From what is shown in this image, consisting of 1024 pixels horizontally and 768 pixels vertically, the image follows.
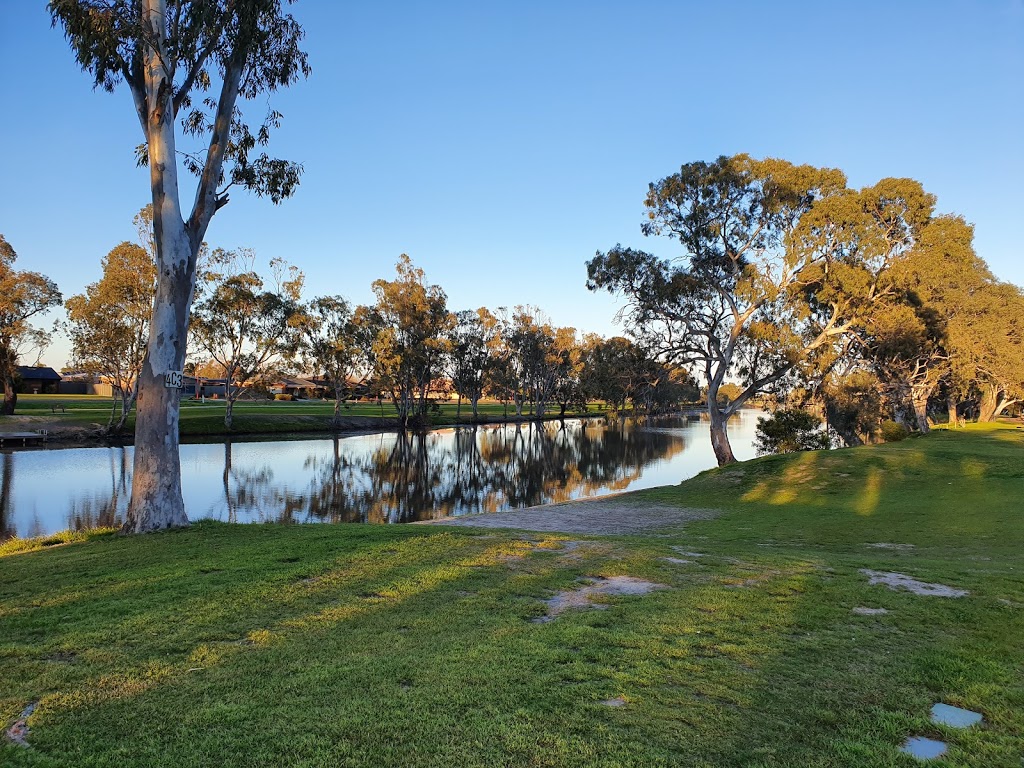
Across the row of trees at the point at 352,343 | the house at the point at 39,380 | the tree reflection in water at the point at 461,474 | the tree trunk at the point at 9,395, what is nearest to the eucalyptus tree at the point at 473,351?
the row of trees at the point at 352,343

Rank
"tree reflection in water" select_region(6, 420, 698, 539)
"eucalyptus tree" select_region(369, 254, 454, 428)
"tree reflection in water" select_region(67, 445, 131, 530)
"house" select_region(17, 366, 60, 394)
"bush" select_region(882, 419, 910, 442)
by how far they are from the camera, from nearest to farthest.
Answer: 1. "tree reflection in water" select_region(67, 445, 131, 530)
2. "tree reflection in water" select_region(6, 420, 698, 539)
3. "bush" select_region(882, 419, 910, 442)
4. "eucalyptus tree" select_region(369, 254, 454, 428)
5. "house" select_region(17, 366, 60, 394)

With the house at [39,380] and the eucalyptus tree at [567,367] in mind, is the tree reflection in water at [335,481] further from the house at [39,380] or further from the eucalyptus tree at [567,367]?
the house at [39,380]

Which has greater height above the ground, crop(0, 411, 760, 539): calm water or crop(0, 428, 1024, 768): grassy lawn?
crop(0, 428, 1024, 768): grassy lawn

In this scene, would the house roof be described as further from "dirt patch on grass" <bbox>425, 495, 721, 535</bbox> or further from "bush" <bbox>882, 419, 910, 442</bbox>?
"bush" <bbox>882, 419, 910, 442</bbox>

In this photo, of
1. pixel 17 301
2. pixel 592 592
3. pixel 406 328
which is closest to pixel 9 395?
pixel 17 301

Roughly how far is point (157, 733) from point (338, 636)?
155cm

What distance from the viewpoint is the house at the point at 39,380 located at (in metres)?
78.5

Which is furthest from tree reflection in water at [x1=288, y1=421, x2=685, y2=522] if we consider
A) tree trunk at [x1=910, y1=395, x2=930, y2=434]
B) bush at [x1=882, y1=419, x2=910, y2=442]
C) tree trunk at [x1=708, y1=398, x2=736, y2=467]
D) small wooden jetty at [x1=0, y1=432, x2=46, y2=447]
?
small wooden jetty at [x1=0, y1=432, x2=46, y2=447]

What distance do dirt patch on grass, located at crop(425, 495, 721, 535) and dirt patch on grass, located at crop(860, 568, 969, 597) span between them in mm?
5593

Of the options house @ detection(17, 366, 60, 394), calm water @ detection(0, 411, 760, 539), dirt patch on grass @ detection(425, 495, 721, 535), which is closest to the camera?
dirt patch on grass @ detection(425, 495, 721, 535)

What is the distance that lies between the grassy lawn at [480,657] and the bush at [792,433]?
2464 centimetres

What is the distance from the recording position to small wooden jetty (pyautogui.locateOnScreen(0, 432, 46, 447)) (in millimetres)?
34031

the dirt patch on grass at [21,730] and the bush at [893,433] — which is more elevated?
the dirt patch on grass at [21,730]

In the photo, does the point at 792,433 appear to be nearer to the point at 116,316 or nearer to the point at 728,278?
the point at 728,278
